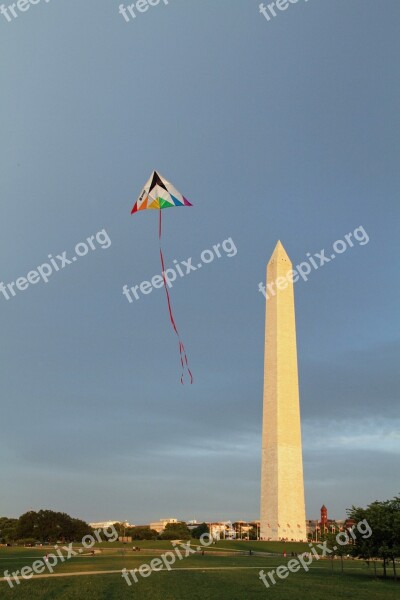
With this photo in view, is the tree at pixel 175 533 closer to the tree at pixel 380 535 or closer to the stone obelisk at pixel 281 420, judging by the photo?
the stone obelisk at pixel 281 420

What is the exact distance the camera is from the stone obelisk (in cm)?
6750

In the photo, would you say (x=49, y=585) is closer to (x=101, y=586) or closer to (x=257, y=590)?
(x=101, y=586)

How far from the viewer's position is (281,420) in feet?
226

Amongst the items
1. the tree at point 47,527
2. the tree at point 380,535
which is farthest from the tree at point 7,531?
the tree at point 380,535

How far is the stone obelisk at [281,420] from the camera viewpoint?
6750cm

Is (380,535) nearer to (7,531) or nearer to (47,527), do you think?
(47,527)

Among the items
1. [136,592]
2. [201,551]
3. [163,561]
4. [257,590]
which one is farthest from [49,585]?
[201,551]

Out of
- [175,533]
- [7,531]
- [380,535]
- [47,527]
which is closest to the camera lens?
[380,535]

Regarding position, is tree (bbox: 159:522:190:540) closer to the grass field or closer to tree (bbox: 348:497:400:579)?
the grass field

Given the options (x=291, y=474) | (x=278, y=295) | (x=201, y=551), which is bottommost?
(x=201, y=551)

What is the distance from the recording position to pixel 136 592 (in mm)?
26844

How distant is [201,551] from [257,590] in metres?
34.5

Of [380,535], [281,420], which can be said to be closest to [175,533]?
[281,420]

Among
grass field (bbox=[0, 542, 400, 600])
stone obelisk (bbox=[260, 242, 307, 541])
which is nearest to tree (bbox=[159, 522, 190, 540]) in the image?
A: stone obelisk (bbox=[260, 242, 307, 541])
